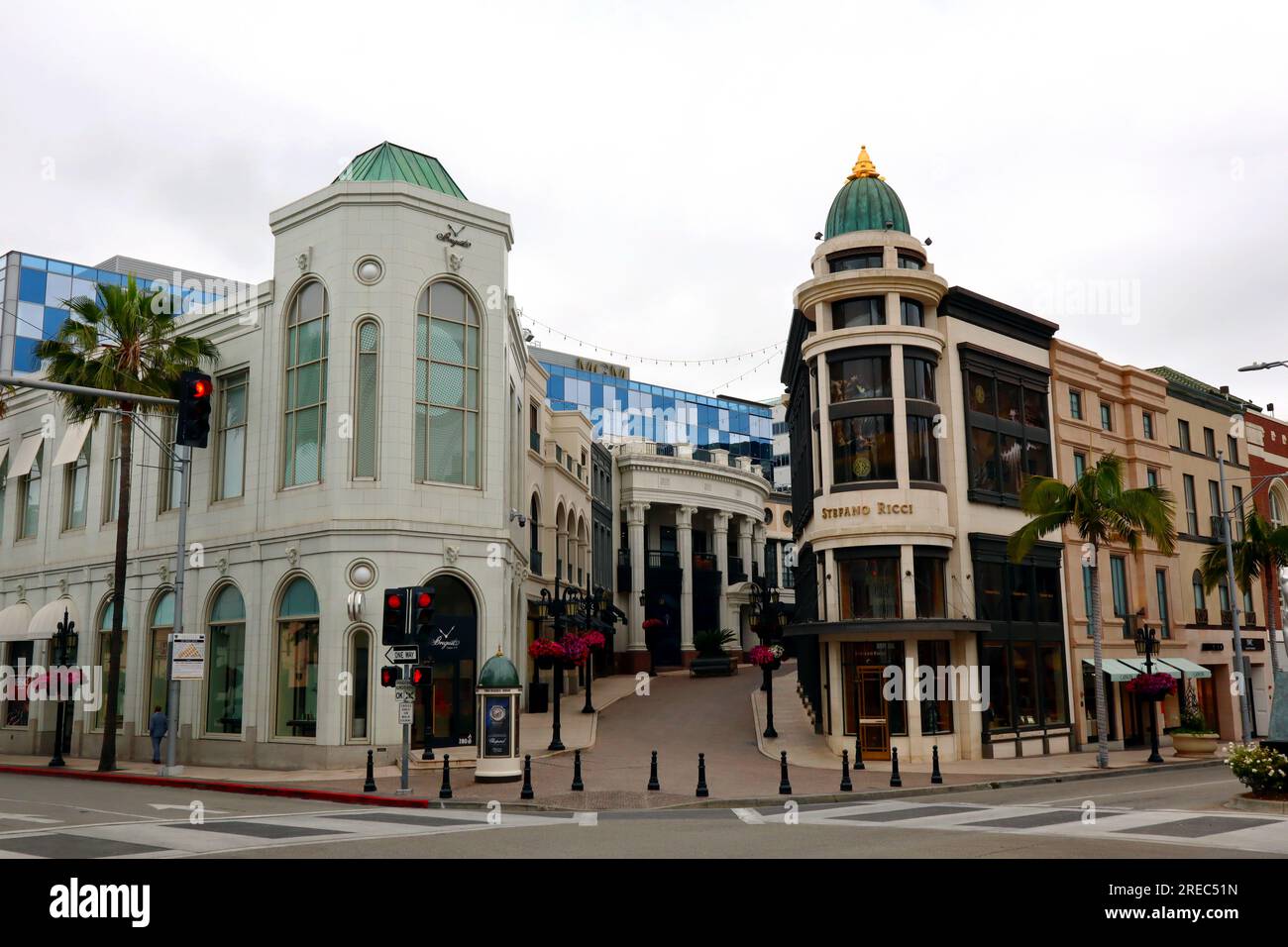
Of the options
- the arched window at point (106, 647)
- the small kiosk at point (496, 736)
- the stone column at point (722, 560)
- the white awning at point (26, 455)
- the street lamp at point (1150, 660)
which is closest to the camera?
the small kiosk at point (496, 736)

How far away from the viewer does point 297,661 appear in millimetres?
29703

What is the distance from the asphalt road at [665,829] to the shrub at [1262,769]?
816 mm

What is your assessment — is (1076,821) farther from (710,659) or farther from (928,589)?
(710,659)

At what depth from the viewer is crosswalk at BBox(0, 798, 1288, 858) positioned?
1427 centimetres

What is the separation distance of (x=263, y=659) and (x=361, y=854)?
1834 centimetres

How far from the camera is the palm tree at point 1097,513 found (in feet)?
104

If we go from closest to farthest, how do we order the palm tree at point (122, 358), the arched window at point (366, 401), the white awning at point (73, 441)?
the arched window at point (366, 401)
the palm tree at point (122, 358)
the white awning at point (73, 441)

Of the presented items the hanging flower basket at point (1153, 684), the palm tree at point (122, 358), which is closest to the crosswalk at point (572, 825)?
the palm tree at point (122, 358)

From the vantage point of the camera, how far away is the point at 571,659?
120ft

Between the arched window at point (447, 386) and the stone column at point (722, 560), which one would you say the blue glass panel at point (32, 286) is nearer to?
the stone column at point (722, 560)

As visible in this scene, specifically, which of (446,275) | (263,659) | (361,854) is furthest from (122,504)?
(361,854)

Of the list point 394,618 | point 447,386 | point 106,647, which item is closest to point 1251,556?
point 447,386

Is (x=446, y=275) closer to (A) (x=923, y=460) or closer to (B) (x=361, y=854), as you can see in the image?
(A) (x=923, y=460)

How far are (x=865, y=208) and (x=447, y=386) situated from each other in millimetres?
14435
